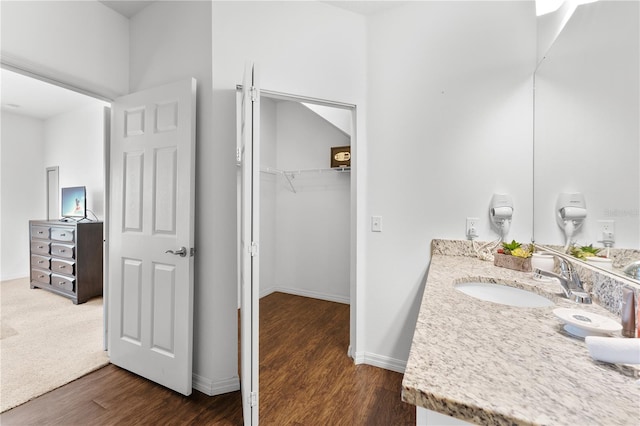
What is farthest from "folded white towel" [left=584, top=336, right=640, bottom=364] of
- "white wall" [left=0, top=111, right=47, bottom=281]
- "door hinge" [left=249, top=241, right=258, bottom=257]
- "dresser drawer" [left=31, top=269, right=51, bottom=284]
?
"white wall" [left=0, top=111, right=47, bottom=281]

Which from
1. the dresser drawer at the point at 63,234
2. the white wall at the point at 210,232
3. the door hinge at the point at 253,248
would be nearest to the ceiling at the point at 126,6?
the white wall at the point at 210,232

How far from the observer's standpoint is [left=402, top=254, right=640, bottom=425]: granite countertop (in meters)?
0.45

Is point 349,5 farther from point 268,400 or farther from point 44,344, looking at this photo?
point 44,344

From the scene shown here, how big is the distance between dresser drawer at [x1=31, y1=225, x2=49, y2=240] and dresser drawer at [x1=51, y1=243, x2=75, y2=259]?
251 millimetres

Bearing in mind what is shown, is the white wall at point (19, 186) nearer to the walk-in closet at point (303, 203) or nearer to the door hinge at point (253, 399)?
the walk-in closet at point (303, 203)

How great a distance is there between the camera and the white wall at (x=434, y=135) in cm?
171

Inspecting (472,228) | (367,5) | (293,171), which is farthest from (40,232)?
(472,228)

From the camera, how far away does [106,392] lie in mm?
1737

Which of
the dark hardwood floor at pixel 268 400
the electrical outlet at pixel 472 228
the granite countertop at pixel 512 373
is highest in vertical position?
the electrical outlet at pixel 472 228

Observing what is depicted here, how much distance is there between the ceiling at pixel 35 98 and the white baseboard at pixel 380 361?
4287 mm

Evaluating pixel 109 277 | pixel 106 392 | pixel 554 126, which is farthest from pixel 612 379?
pixel 109 277

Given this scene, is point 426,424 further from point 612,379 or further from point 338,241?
point 338,241

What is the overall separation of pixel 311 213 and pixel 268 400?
2250mm

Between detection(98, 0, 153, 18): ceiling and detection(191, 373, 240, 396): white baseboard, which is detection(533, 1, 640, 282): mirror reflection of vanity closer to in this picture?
detection(191, 373, 240, 396): white baseboard
